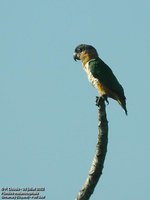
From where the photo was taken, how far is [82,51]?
14.4 metres

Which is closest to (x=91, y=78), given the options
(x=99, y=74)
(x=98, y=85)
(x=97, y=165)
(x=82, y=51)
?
(x=99, y=74)

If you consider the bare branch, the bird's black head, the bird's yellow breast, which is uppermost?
the bird's black head

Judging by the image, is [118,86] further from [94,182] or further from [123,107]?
[94,182]

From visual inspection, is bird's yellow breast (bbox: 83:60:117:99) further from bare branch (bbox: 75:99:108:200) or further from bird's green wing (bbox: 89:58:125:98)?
bare branch (bbox: 75:99:108:200)

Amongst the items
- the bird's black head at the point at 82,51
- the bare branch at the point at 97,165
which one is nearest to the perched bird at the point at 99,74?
the bird's black head at the point at 82,51

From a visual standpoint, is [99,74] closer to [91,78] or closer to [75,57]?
[91,78]

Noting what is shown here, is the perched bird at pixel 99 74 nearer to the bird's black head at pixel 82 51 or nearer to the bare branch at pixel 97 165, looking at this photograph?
the bird's black head at pixel 82 51

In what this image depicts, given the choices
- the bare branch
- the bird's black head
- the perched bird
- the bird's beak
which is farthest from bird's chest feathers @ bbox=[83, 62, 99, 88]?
the bare branch

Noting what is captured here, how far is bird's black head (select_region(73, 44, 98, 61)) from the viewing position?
1412 centimetres

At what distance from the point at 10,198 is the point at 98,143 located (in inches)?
143

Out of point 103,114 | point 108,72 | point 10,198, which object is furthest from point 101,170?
point 108,72

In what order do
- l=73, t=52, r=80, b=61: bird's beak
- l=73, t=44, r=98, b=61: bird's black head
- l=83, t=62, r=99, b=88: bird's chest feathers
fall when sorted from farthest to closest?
l=73, t=52, r=80, b=61: bird's beak < l=73, t=44, r=98, b=61: bird's black head < l=83, t=62, r=99, b=88: bird's chest feathers

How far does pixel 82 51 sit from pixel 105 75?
5.35 ft

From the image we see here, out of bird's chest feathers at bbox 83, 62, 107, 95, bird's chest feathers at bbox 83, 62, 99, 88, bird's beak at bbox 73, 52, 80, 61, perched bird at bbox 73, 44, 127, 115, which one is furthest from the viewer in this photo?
bird's beak at bbox 73, 52, 80, 61
